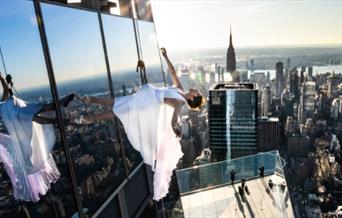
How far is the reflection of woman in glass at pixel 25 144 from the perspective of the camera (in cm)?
125

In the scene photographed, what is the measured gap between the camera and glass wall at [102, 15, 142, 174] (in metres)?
2.15

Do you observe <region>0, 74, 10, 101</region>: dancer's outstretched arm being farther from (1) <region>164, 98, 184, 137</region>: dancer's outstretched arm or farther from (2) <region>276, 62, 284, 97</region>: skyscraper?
(2) <region>276, 62, 284, 97</region>: skyscraper

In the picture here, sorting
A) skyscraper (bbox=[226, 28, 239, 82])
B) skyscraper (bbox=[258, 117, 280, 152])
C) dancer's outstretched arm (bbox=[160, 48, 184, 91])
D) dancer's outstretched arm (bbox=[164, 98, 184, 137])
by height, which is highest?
dancer's outstretched arm (bbox=[160, 48, 184, 91])

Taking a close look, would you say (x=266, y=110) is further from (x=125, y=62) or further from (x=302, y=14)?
(x=125, y=62)

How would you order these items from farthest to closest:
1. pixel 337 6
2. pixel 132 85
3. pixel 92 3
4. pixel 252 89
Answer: pixel 337 6 < pixel 252 89 < pixel 132 85 < pixel 92 3

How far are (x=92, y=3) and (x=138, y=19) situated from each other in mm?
887

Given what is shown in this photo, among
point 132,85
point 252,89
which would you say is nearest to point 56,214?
point 132,85

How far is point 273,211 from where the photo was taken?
3783 millimetres

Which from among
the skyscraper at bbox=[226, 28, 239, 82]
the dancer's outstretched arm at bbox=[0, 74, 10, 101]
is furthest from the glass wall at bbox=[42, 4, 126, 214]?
the skyscraper at bbox=[226, 28, 239, 82]

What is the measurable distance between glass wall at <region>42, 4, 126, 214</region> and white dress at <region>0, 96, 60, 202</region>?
18cm

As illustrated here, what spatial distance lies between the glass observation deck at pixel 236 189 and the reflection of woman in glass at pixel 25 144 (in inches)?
115

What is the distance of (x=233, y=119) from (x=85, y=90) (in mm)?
12271

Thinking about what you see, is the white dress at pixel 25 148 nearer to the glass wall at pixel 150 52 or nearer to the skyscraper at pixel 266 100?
the glass wall at pixel 150 52

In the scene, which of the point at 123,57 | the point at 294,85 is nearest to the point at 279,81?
the point at 294,85
